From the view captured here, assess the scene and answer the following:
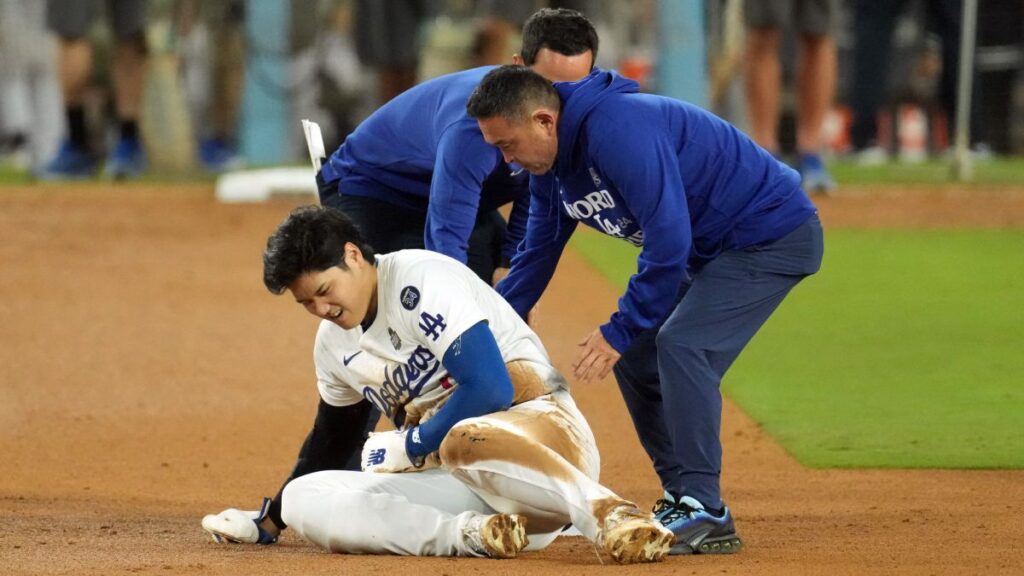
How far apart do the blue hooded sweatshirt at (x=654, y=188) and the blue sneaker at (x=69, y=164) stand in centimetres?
1040

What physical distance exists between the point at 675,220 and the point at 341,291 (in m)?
1.04

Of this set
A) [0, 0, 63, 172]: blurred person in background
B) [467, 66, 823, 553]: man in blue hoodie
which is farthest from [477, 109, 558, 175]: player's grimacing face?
[0, 0, 63, 172]: blurred person in background

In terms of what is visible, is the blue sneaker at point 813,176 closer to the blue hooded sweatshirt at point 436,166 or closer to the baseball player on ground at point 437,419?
the blue hooded sweatshirt at point 436,166

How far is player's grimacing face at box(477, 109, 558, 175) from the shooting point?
5301mm

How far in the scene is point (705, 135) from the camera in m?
5.53

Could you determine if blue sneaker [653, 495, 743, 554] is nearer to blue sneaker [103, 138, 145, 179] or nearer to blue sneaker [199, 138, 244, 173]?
blue sneaker [103, 138, 145, 179]

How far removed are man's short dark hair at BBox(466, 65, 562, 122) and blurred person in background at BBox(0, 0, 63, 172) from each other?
11.2 metres

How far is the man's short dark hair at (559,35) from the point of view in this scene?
6.98 metres

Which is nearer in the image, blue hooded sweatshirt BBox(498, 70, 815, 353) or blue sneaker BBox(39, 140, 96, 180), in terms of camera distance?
blue hooded sweatshirt BBox(498, 70, 815, 353)

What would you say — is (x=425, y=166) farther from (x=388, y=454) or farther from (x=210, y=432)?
(x=210, y=432)

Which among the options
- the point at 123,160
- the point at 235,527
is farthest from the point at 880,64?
the point at 235,527

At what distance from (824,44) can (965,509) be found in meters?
8.66

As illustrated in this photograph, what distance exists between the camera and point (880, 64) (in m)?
18.7

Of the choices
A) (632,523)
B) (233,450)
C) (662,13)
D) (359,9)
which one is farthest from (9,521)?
(662,13)
